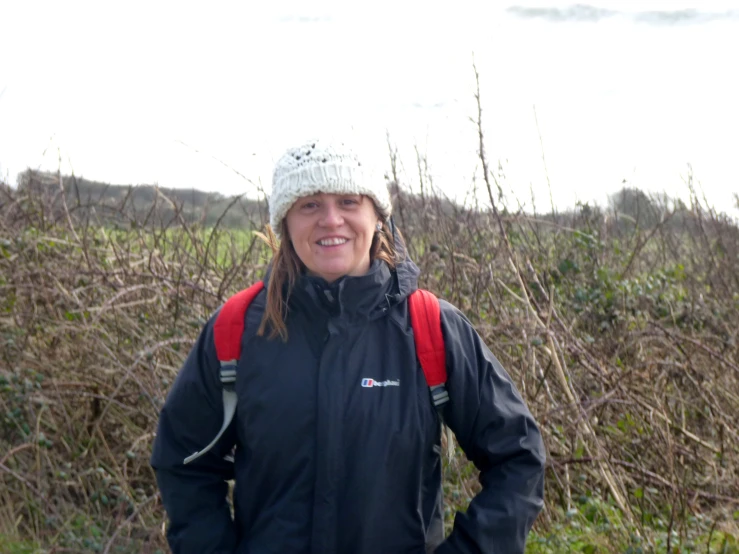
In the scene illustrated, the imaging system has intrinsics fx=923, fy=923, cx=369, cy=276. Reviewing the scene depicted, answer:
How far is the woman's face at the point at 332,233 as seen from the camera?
2.48m

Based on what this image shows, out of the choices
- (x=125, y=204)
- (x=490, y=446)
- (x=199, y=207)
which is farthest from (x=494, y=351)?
(x=199, y=207)

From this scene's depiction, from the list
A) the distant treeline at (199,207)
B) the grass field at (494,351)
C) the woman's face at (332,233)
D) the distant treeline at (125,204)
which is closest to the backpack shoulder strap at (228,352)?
the woman's face at (332,233)

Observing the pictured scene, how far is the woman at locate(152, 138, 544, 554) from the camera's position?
7.70 feet

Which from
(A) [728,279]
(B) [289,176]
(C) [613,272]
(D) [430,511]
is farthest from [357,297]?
(A) [728,279]

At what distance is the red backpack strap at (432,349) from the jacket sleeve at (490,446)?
0.02 m

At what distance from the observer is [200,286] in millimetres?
5160

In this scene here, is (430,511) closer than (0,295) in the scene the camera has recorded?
Yes

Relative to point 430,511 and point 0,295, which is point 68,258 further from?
point 430,511

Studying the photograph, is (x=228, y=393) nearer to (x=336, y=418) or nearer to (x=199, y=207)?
(x=336, y=418)

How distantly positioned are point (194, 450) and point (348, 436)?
477 millimetres

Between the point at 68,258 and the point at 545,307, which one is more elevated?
the point at 68,258

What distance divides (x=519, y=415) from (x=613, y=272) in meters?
4.12

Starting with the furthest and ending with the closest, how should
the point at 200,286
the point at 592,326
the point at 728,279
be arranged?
1. the point at 728,279
2. the point at 592,326
3. the point at 200,286

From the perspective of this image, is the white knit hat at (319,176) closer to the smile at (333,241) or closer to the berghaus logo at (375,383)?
the smile at (333,241)
